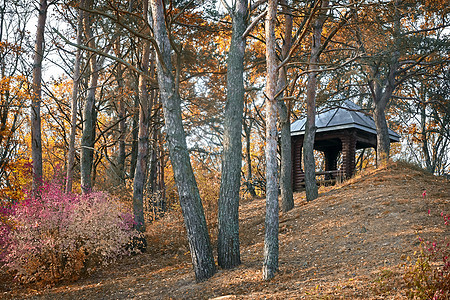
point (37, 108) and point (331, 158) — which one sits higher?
point (37, 108)

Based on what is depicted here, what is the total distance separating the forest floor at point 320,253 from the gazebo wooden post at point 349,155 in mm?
1375

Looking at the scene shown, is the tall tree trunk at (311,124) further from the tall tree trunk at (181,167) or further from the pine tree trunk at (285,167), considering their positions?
the tall tree trunk at (181,167)

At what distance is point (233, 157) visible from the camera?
23.8 feet

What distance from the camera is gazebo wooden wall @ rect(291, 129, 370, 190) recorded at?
44.8ft

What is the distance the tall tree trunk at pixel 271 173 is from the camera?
594cm

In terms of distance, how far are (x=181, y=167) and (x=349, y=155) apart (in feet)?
28.1

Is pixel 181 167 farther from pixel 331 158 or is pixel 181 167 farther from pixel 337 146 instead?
pixel 331 158

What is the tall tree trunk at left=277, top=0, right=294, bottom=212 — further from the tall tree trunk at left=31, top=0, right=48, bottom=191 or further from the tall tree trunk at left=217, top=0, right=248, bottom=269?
the tall tree trunk at left=31, top=0, right=48, bottom=191

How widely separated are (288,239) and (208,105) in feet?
26.0

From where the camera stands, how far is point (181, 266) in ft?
28.2

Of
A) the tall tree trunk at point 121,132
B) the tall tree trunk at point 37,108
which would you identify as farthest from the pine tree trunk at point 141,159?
the tall tree trunk at point 121,132

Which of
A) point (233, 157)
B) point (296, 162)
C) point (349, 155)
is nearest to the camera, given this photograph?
point (233, 157)

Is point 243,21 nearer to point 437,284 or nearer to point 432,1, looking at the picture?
point 437,284

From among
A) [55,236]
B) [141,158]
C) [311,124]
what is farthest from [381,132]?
[55,236]
